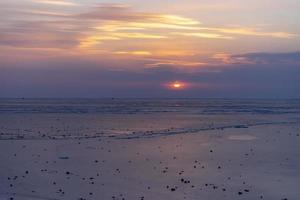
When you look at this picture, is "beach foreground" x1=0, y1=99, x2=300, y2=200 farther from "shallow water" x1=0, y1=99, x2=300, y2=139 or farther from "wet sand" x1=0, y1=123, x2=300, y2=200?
"shallow water" x1=0, y1=99, x2=300, y2=139

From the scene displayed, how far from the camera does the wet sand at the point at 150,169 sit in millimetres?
14594

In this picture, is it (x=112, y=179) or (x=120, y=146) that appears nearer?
(x=112, y=179)

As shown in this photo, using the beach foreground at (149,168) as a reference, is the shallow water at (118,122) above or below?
below

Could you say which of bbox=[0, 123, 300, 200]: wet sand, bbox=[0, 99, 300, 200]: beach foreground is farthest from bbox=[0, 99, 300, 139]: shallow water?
bbox=[0, 123, 300, 200]: wet sand

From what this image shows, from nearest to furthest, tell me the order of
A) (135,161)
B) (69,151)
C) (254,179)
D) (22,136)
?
1. (254,179)
2. (135,161)
3. (69,151)
4. (22,136)

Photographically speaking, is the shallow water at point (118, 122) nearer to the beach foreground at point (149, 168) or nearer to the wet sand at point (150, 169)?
the beach foreground at point (149, 168)

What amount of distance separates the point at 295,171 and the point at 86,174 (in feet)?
24.0

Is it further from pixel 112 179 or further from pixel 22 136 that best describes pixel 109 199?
pixel 22 136

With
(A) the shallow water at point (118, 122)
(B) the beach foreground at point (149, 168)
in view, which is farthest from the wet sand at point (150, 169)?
(A) the shallow water at point (118, 122)

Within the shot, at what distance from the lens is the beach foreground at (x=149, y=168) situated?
48.0 feet

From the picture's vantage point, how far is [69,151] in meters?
23.7

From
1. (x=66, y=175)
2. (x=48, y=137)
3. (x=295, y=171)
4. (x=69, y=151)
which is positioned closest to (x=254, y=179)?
(x=295, y=171)

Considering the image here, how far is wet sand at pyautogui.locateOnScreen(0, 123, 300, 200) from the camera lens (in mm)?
14594

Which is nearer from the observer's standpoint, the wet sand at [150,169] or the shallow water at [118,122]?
the wet sand at [150,169]
